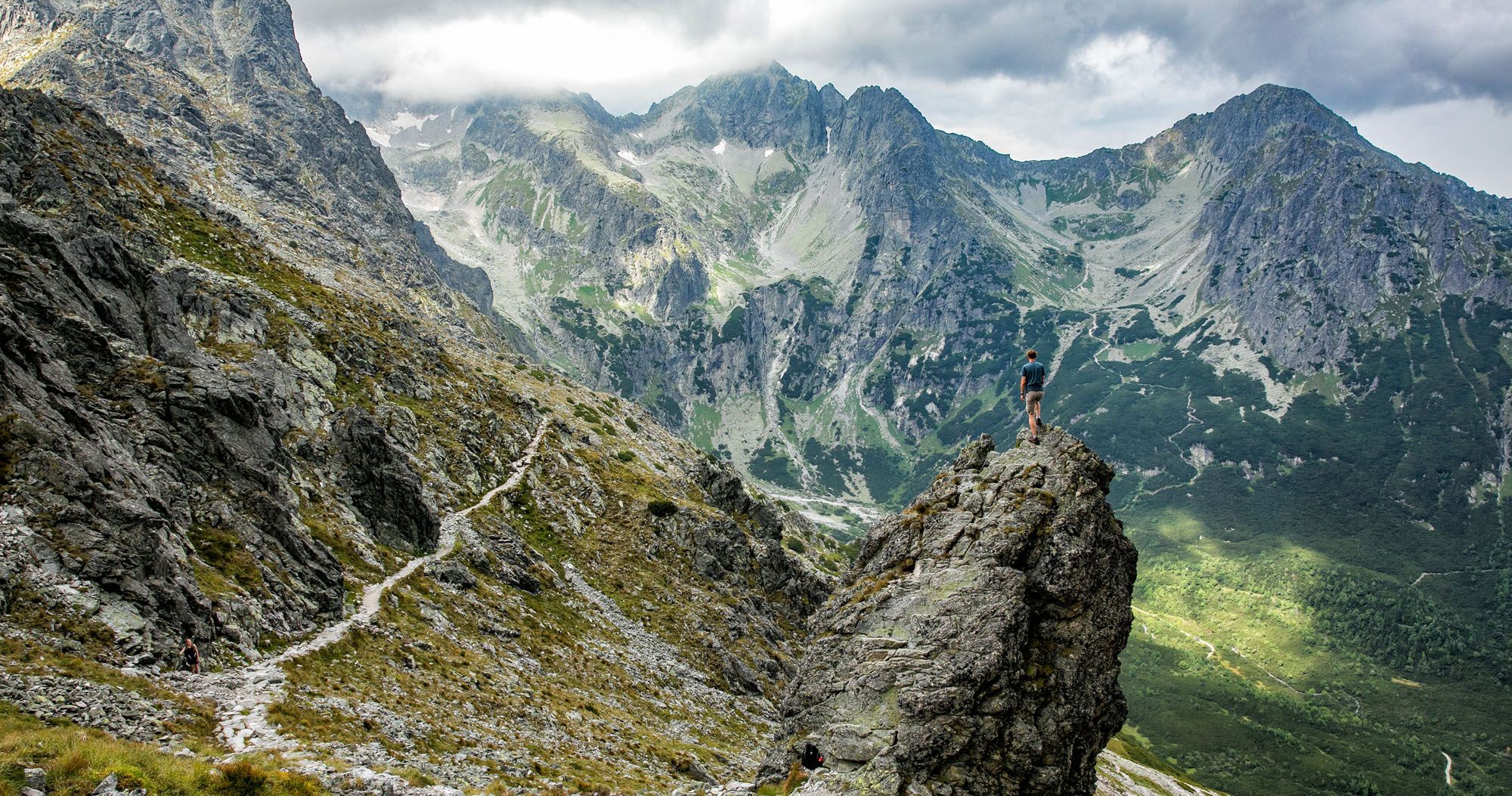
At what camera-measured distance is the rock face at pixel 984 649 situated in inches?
1181

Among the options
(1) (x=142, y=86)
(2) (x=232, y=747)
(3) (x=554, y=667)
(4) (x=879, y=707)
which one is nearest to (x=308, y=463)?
(3) (x=554, y=667)

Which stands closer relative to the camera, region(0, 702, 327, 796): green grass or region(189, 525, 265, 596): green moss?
region(0, 702, 327, 796): green grass

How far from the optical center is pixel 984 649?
31.9 m

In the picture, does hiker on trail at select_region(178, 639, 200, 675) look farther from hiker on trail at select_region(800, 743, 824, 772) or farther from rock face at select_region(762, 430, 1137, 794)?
hiker on trail at select_region(800, 743, 824, 772)

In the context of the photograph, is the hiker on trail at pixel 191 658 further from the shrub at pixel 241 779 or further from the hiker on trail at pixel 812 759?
the hiker on trail at pixel 812 759

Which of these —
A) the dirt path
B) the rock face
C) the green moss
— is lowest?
the dirt path

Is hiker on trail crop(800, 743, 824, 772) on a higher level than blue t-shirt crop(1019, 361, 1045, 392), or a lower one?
lower

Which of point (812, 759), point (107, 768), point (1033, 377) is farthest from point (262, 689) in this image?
point (1033, 377)

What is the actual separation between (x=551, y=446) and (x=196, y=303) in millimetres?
41446

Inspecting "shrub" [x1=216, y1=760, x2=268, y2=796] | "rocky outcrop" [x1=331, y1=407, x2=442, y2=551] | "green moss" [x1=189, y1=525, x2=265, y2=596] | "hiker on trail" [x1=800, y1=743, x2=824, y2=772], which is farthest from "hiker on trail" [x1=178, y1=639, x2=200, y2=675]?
"rocky outcrop" [x1=331, y1=407, x2=442, y2=551]

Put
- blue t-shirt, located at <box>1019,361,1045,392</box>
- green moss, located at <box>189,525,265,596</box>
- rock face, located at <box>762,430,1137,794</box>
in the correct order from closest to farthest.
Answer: rock face, located at <box>762,430,1137,794</box>
green moss, located at <box>189,525,265,596</box>
blue t-shirt, located at <box>1019,361,1045,392</box>

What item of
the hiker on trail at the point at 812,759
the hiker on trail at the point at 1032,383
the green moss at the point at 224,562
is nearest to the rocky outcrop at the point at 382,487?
the green moss at the point at 224,562

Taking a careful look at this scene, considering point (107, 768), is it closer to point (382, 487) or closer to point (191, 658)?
point (191, 658)

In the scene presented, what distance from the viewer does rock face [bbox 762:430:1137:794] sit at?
3000 cm
